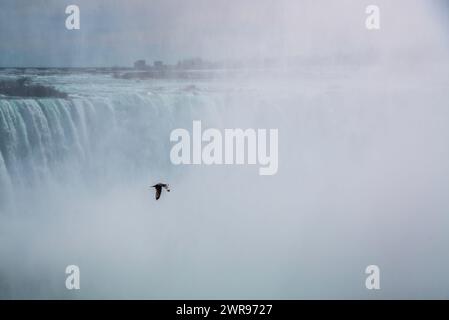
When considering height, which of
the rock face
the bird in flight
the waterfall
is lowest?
the bird in flight

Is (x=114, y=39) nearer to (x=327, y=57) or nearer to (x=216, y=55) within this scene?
(x=216, y=55)

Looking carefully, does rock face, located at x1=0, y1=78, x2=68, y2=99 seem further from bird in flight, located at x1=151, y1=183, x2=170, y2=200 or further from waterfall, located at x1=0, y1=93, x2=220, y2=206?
bird in flight, located at x1=151, y1=183, x2=170, y2=200

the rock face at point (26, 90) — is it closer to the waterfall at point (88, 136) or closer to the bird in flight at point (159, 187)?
the waterfall at point (88, 136)

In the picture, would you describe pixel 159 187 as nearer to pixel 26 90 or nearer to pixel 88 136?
pixel 88 136

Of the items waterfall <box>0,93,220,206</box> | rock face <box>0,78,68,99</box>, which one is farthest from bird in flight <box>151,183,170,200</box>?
rock face <box>0,78,68,99</box>

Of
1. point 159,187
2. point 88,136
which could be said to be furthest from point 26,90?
point 159,187

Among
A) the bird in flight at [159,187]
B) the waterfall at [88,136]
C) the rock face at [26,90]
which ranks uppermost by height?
the rock face at [26,90]

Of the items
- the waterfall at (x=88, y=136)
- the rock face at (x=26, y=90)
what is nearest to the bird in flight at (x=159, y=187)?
the waterfall at (x=88, y=136)

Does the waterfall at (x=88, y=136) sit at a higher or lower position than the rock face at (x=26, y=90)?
lower
